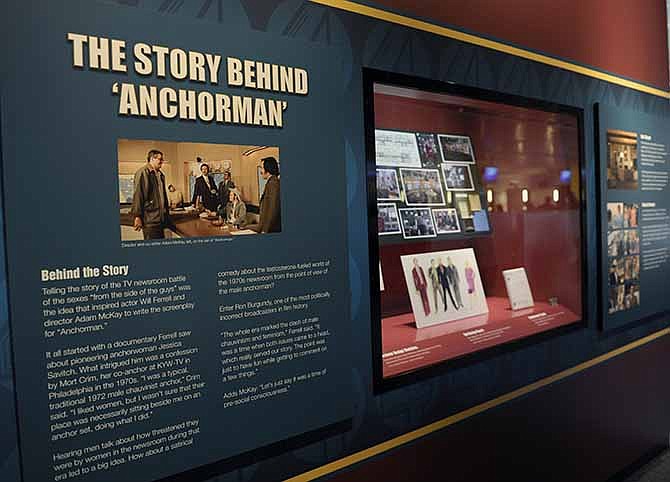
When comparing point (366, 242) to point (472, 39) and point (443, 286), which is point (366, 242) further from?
point (472, 39)

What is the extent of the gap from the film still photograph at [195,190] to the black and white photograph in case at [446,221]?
1.09 metres

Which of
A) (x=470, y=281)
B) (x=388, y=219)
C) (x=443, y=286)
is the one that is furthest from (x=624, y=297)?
(x=388, y=219)

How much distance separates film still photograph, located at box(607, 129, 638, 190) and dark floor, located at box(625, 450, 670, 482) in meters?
1.69

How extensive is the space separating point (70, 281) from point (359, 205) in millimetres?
1011

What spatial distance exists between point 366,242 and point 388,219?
15.0 inches

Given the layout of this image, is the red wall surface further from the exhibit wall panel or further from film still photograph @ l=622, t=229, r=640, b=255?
film still photograph @ l=622, t=229, r=640, b=255

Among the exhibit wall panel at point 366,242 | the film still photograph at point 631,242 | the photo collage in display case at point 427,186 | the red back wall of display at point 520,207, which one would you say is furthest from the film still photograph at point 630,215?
the photo collage in display case at point 427,186

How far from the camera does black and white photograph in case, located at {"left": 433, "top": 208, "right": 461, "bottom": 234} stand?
9.24ft

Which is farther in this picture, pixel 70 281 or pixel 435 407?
pixel 435 407

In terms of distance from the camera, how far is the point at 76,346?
150 centimetres

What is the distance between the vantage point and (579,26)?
3.36 meters

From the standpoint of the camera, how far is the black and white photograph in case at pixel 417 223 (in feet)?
8.70

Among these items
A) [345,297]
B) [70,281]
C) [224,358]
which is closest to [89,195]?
[70,281]

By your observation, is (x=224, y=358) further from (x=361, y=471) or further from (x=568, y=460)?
A: (x=568, y=460)
